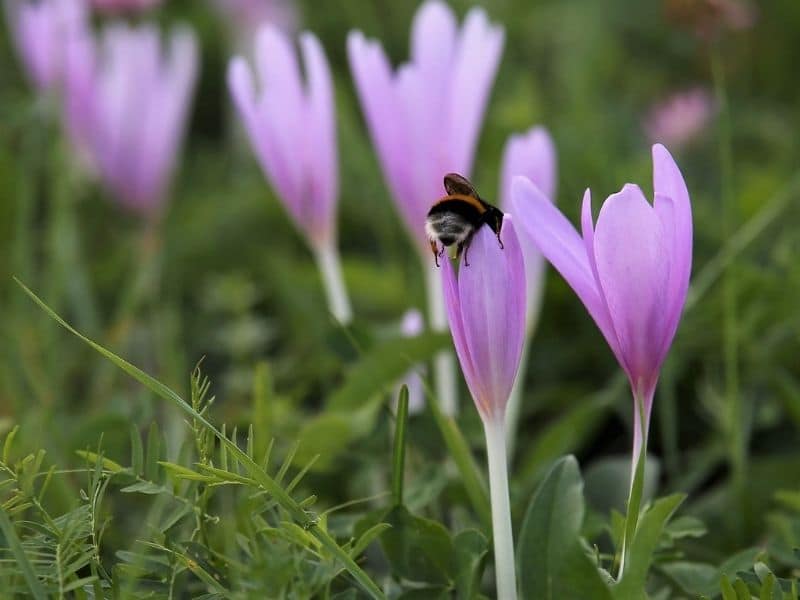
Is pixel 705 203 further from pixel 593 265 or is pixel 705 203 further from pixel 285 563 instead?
pixel 285 563

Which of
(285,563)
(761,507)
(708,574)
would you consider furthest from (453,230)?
(761,507)

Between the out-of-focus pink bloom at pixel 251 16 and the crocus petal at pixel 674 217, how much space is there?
2.16 meters

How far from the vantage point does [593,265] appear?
0.79 metres

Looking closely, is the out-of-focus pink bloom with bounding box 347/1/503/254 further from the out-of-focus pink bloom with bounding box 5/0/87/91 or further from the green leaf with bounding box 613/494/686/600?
the out-of-focus pink bloom with bounding box 5/0/87/91

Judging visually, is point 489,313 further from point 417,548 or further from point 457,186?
point 417,548

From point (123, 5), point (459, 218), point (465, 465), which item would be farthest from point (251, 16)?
point (459, 218)

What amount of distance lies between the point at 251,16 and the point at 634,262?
222 centimetres

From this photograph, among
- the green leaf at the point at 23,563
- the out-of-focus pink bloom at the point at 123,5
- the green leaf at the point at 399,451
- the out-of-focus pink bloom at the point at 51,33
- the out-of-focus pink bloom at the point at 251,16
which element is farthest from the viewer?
the out-of-focus pink bloom at the point at 251,16

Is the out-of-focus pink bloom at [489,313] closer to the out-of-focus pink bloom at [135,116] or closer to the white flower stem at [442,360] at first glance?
the white flower stem at [442,360]

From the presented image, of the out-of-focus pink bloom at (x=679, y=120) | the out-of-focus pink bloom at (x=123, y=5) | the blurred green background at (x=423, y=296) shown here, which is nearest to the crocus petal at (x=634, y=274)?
the blurred green background at (x=423, y=296)

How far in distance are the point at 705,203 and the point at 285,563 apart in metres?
1.19

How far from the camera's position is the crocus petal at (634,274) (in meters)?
0.74

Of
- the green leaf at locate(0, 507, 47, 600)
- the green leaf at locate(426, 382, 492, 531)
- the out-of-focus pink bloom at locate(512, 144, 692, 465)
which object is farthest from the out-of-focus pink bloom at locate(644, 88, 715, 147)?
the green leaf at locate(0, 507, 47, 600)

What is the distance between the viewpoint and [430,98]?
3.96ft
